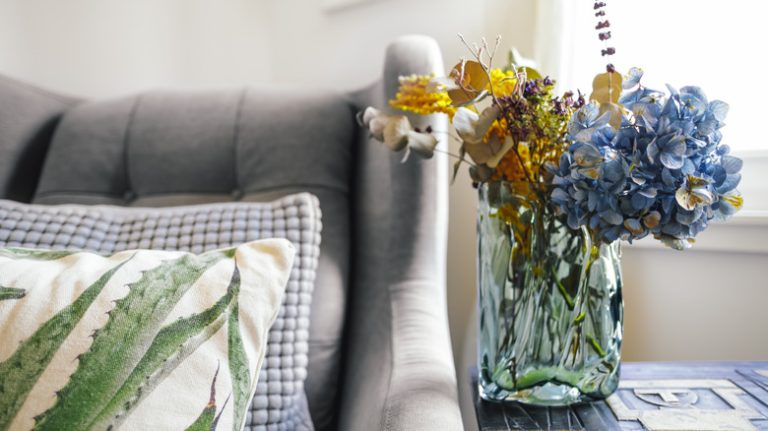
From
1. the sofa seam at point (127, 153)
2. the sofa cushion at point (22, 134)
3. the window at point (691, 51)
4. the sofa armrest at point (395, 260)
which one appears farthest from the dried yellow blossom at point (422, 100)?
the sofa cushion at point (22, 134)

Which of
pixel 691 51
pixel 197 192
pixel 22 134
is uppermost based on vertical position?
pixel 691 51

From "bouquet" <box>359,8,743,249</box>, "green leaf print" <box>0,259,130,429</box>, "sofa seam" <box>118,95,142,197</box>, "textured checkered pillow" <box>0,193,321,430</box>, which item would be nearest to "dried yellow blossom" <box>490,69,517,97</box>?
"bouquet" <box>359,8,743,249</box>

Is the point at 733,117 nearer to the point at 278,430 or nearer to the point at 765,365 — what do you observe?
the point at 765,365

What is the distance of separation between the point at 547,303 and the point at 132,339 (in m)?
0.46

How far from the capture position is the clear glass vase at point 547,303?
591mm

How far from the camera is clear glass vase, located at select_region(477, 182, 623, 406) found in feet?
1.94

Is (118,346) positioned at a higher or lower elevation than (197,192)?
lower

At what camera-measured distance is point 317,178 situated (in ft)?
2.82

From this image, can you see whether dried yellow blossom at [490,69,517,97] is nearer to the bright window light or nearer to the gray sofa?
the gray sofa

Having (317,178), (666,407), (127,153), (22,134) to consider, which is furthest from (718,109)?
(22,134)

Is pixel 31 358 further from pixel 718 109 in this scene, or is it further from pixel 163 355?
pixel 718 109

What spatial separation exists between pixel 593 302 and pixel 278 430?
1.40 ft

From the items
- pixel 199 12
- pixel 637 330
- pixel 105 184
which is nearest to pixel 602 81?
pixel 637 330

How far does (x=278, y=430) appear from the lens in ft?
2.03
